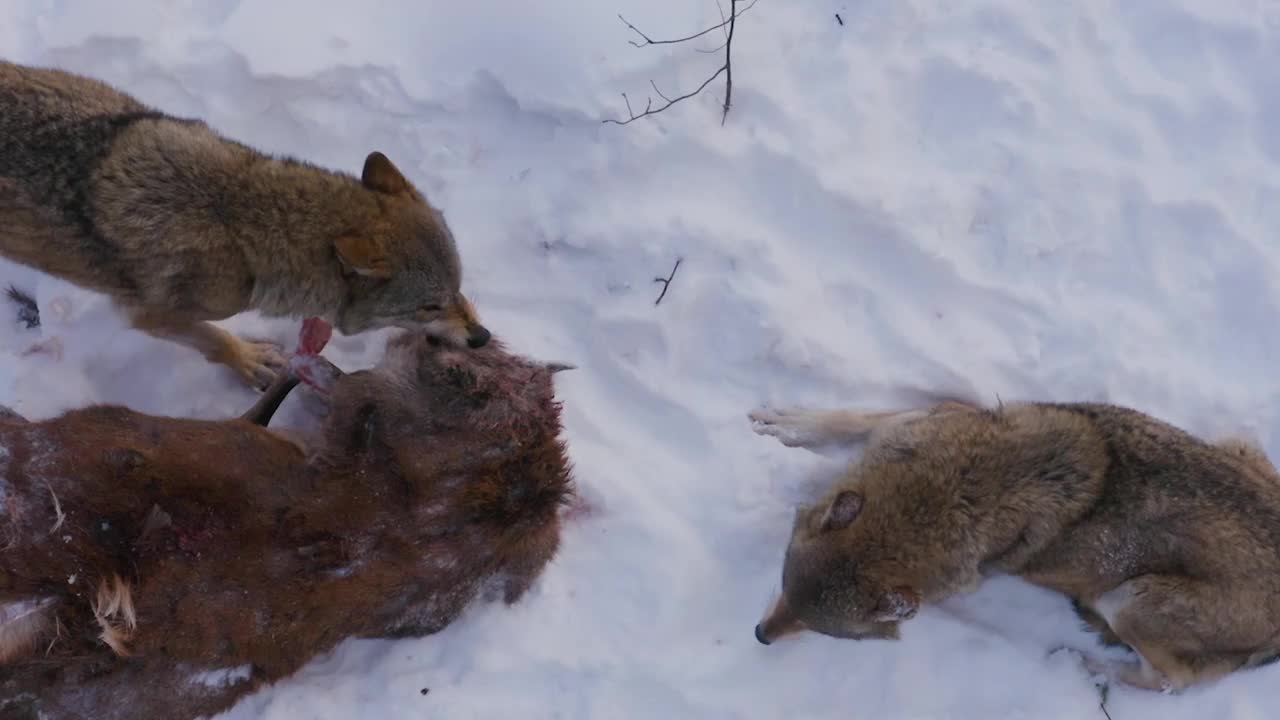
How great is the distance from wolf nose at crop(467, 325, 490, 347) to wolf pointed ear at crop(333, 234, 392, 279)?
0.55m

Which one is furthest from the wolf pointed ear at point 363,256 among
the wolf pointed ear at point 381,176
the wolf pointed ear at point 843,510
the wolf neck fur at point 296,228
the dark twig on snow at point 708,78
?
the wolf pointed ear at point 843,510

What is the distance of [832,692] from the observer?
572cm

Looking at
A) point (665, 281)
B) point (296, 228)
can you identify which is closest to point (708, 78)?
point (665, 281)

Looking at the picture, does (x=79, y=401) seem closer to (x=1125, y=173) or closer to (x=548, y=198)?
(x=548, y=198)

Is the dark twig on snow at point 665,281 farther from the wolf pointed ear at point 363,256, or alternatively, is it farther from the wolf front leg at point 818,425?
the wolf pointed ear at point 363,256

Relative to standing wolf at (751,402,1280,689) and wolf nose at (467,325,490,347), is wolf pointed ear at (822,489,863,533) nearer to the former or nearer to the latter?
standing wolf at (751,402,1280,689)

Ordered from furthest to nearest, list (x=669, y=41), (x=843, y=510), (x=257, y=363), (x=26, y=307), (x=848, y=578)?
(x=669, y=41), (x=26, y=307), (x=257, y=363), (x=843, y=510), (x=848, y=578)

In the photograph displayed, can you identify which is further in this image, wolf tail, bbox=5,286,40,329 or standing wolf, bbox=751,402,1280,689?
wolf tail, bbox=5,286,40,329

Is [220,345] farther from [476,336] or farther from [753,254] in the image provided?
[753,254]

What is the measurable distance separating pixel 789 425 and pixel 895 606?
1.57m

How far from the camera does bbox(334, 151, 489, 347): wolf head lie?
473 centimetres

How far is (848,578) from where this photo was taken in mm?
4875

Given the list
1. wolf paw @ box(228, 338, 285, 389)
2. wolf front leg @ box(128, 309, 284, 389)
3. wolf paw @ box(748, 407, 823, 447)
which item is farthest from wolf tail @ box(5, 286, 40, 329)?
wolf paw @ box(748, 407, 823, 447)

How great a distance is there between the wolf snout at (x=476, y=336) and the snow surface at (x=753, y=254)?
3.41 ft
